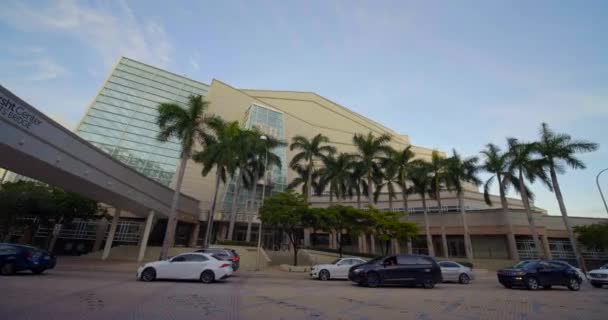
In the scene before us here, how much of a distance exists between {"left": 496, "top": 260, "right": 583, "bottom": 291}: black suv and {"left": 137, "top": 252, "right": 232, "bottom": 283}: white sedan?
14.5 metres

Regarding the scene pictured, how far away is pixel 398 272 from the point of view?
13664mm

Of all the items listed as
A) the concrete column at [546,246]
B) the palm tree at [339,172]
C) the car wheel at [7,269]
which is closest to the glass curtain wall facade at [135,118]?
the palm tree at [339,172]

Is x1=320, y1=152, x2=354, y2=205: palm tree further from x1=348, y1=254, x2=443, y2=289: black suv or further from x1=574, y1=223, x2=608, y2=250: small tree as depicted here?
x1=574, y1=223, x2=608, y2=250: small tree

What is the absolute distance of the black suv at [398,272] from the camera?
1360cm

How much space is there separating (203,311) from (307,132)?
5155 centimetres

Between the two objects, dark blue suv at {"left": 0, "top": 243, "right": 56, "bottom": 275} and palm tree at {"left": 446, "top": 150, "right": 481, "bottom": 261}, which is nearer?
dark blue suv at {"left": 0, "top": 243, "right": 56, "bottom": 275}

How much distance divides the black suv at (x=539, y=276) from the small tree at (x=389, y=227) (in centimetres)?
1160

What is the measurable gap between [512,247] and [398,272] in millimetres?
25912

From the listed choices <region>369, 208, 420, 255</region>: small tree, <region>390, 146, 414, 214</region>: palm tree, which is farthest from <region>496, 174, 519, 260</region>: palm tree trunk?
<region>369, 208, 420, 255</region>: small tree

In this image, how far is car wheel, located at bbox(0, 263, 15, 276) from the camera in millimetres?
12234

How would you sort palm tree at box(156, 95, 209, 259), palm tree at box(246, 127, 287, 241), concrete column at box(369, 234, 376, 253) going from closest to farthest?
palm tree at box(156, 95, 209, 259), palm tree at box(246, 127, 287, 241), concrete column at box(369, 234, 376, 253)

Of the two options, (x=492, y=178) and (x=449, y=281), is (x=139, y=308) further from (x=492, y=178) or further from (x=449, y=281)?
(x=492, y=178)

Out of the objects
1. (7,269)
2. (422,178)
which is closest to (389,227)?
(422,178)

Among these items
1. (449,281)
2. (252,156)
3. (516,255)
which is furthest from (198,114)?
(516,255)
